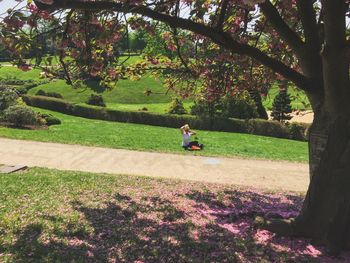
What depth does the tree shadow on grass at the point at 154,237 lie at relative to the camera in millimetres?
6109

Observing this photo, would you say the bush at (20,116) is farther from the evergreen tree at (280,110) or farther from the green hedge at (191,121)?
the evergreen tree at (280,110)

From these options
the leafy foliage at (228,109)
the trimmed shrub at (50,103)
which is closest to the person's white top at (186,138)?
the leafy foliage at (228,109)

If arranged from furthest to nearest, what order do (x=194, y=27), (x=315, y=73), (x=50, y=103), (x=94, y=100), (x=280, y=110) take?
(x=94, y=100) < (x=50, y=103) < (x=280, y=110) < (x=315, y=73) < (x=194, y=27)

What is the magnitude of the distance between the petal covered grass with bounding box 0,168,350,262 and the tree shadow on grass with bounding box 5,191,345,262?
1cm

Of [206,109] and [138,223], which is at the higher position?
[206,109]

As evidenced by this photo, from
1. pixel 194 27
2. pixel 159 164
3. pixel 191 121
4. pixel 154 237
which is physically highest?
pixel 194 27

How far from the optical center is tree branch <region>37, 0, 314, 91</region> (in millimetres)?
6125

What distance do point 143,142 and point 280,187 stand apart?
24.3 ft

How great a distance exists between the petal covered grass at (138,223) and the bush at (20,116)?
11295 mm

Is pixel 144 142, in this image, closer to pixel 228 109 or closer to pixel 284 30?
pixel 228 109

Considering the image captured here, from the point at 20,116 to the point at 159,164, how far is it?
9.68 m

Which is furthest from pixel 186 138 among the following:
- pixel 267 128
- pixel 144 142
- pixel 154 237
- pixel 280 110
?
pixel 280 110

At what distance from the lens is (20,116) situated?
21.4 m

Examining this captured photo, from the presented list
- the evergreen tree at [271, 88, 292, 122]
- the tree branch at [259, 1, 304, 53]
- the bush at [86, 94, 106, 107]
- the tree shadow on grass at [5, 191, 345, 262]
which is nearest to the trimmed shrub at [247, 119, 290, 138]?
the evergreen tree at [271, 88, 292, 122]
